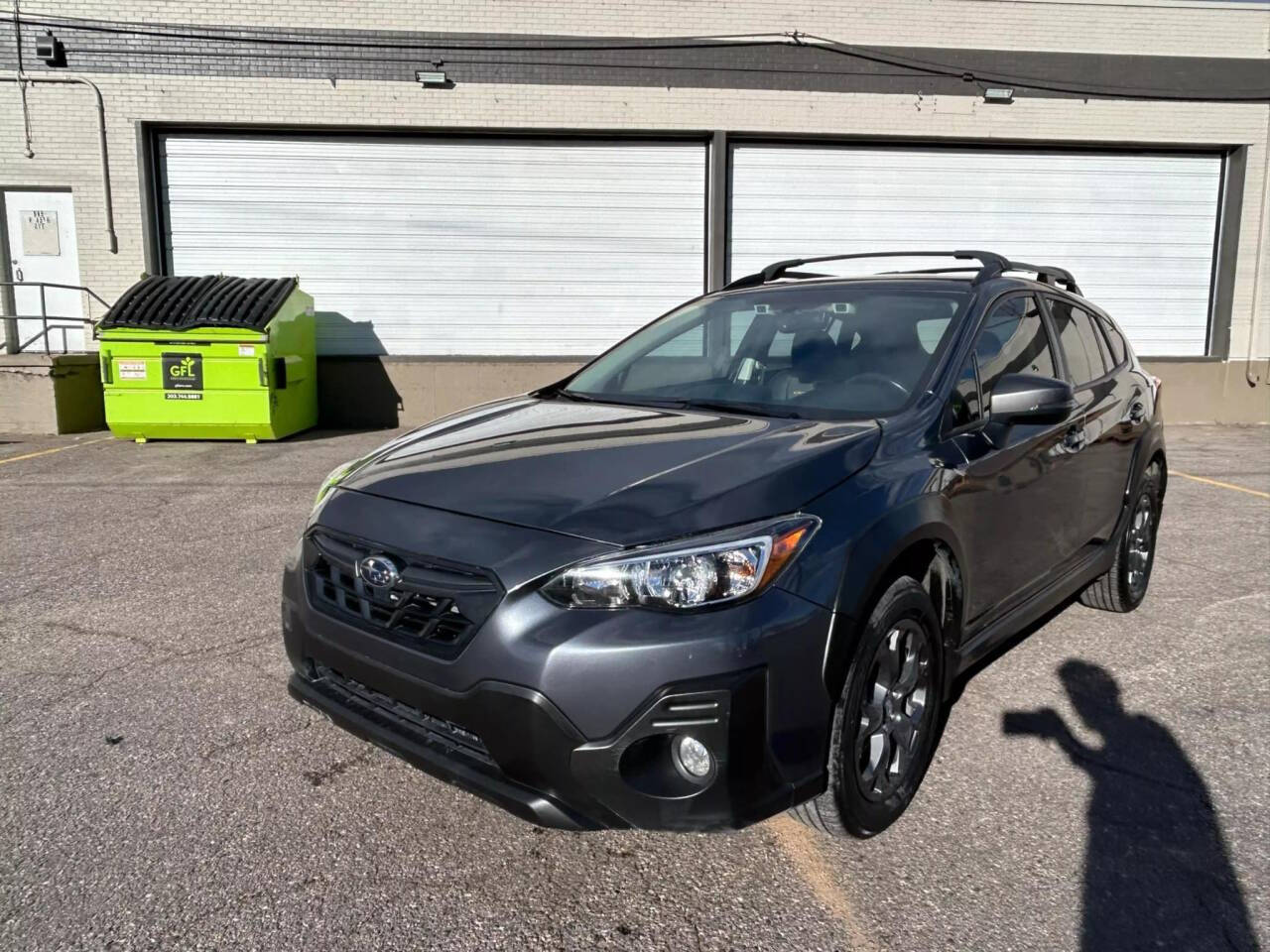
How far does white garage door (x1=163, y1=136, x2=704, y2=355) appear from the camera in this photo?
40.2 feet

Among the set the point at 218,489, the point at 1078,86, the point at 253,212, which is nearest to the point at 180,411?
the point at 218,489

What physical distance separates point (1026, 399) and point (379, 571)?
206 centimetres

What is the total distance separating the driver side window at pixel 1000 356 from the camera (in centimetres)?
297

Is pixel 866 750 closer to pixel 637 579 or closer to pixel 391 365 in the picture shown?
pixel 637 579

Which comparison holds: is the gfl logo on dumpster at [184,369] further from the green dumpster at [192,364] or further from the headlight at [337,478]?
the headlight at [337,478]

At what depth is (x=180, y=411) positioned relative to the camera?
9750 mm

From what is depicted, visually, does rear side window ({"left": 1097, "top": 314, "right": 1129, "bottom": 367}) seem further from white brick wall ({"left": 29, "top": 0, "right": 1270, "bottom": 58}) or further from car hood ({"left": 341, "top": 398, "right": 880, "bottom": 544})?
white brick wall ({"left": 29, "top": 0, "right": 1270, "bottom": 58})

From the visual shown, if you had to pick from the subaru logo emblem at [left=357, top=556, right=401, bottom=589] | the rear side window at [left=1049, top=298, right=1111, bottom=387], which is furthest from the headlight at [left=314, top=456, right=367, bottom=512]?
the rear side window at [left=1049, top=298, right=1111, bottom=387]

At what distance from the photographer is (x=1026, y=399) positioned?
9.39 feet

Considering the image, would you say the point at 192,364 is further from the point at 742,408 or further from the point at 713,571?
the point at 713,571

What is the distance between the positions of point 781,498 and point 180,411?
30.4 ft

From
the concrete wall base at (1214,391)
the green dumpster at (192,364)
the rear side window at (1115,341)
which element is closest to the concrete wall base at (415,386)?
the green dumpster at (192,364)

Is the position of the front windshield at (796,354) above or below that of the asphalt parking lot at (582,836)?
above

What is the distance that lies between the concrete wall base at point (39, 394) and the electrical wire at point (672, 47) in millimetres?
4492
